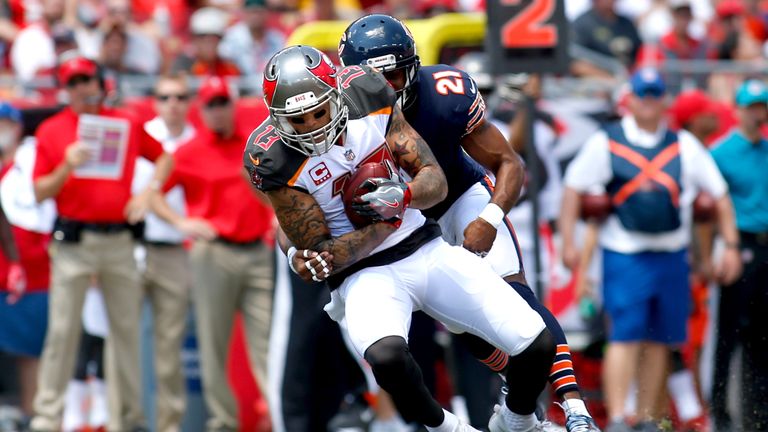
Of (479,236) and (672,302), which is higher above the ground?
(479,236)

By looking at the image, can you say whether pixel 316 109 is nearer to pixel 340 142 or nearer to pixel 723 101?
pixel 340 142

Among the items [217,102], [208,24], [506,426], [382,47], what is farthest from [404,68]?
[208,24]

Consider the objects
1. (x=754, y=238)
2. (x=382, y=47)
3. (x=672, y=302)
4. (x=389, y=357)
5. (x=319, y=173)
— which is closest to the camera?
(x=389, y=357)

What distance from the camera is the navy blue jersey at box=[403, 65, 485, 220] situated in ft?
22.0

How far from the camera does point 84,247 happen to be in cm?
948

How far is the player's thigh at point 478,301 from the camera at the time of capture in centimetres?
630

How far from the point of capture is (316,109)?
5961 millimetres

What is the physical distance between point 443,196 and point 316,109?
0.74 m

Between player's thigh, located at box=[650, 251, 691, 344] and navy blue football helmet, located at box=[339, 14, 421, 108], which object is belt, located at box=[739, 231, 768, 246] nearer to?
player's thigh, located at box=[650, 251, 691, 344]

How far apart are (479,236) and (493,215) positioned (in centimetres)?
12

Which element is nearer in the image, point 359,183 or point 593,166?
point 359,183

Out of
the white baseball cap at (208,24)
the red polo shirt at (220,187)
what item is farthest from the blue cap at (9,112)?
the white baseball cap at (208,24)

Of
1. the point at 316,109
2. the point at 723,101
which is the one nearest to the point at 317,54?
the point at 316,109

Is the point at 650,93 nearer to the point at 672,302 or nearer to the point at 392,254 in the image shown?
the point at 672,302
